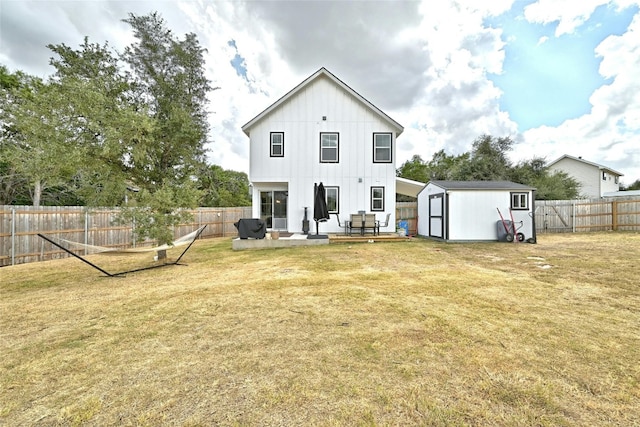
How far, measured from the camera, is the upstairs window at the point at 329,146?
504 inches

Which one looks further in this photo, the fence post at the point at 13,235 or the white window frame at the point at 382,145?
the white window frame at the point at 382,145

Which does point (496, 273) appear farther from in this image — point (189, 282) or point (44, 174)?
point (44, 174)

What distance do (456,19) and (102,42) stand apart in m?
14.7

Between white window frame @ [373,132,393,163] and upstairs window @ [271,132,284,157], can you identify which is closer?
upstairs window @ [271,132,284,157]

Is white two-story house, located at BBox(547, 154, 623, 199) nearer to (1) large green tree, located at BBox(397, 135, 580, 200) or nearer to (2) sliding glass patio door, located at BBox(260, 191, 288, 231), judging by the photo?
(1) large green tree, located at BBox(397, 135, 580, 200)

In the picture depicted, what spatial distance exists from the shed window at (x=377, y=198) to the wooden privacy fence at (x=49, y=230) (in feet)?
26.1

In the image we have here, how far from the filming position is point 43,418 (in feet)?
6.05

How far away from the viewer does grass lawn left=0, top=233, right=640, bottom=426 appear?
1874 mm

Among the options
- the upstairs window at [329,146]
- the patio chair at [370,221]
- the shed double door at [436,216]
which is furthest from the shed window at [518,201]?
the upstairs window at [329,146]

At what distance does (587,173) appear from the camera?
3005 centimetres

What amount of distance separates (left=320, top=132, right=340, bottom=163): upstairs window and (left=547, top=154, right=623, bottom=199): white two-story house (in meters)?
29.5

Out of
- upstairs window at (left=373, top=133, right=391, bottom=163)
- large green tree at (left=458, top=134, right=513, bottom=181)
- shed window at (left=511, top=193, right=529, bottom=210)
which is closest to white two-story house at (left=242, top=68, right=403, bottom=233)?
upstairs window at (left=373, top=133, right=391, bottom=163)

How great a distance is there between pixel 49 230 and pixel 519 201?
17848mm

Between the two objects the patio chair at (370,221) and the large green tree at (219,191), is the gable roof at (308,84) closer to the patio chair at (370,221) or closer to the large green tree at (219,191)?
the patio chair at (370,221)
